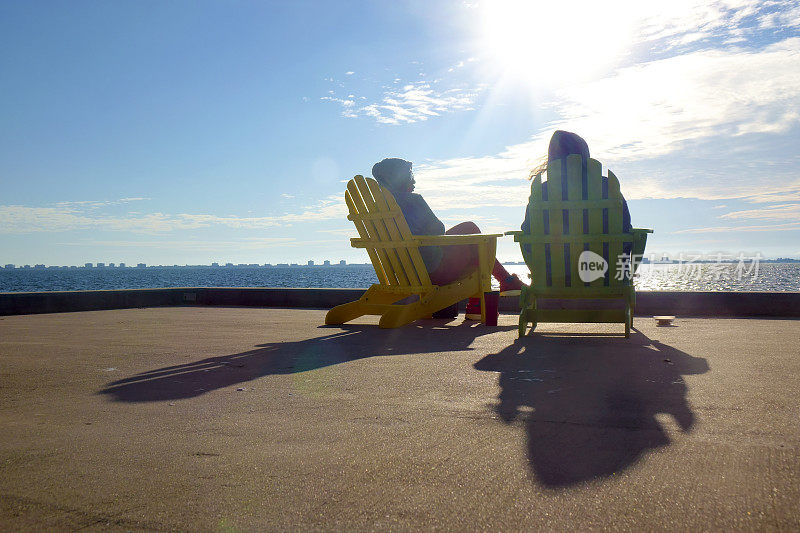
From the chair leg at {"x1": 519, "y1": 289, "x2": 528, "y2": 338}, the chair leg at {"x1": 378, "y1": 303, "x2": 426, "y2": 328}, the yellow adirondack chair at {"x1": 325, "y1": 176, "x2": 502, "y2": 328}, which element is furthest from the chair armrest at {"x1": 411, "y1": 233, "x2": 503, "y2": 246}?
the chair leg at {"x1": 519, "y1": 289, "x2": 528, "y2": 338}

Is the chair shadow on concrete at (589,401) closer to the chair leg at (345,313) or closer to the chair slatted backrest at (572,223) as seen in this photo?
the chair slatted backrest at (572,223)

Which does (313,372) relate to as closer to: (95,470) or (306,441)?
(306,441)

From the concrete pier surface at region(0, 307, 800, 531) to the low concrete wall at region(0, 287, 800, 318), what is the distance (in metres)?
4.92

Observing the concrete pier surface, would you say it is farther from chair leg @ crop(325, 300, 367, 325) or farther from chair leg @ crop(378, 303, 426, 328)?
chair leg @ crop(325, 300, 367, 325)

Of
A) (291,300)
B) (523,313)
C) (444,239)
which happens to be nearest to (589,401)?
(523,313)

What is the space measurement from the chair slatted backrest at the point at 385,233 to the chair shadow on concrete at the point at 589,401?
2.28m

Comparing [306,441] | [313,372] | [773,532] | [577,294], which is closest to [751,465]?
[773,532]

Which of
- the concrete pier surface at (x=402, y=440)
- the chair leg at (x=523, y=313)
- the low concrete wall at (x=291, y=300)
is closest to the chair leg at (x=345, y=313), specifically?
the chair leg at (x=523, y=313)

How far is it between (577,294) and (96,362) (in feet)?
14.4

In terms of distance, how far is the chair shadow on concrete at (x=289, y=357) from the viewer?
3.57 metres

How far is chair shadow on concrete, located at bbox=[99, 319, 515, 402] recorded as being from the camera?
3.57 m

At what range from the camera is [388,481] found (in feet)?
6.46

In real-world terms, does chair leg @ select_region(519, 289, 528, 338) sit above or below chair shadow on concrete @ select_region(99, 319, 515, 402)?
above

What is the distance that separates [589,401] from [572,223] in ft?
10.7
